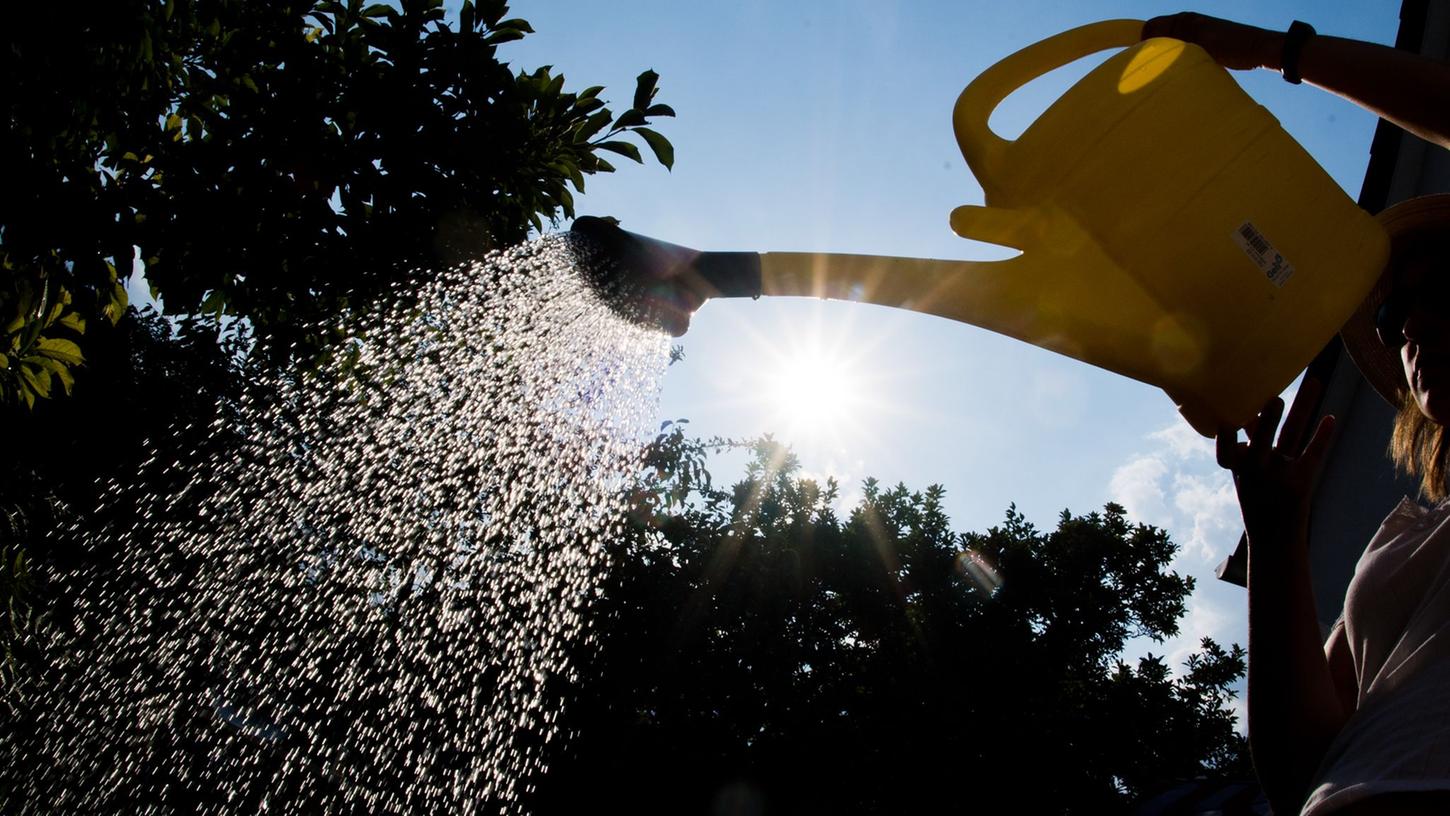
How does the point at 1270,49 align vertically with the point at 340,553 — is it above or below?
below

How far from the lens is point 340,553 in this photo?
4.84 meters

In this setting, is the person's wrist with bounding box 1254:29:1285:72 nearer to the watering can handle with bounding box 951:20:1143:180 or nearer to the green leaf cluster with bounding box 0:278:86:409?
the watering can handle with bounding box 951:20:1143:180

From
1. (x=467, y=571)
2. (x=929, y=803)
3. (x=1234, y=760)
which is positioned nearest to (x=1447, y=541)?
(x=467, y=571)

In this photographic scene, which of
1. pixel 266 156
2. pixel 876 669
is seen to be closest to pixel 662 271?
pixel 266 156

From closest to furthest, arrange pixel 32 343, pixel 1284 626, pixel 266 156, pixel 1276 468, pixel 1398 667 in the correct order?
pixel 1398 667
pixel 1284 626
pixel 1276 468
pixel 32 343
pixel 266 156

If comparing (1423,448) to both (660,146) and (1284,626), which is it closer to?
(1284,626)

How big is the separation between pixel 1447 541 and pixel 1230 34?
947 mm

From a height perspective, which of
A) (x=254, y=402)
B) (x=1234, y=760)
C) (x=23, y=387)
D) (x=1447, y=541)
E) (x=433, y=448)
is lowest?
(x=1234, y=760)

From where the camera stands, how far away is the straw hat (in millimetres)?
1161

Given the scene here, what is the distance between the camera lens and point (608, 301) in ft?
4.05

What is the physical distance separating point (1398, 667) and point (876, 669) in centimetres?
1484

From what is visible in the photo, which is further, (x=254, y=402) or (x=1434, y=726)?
(x=254, y=402)

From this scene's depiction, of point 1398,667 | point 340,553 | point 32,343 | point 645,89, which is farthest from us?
point 340,553

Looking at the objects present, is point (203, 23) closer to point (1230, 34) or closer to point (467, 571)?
point (1230, 34)
